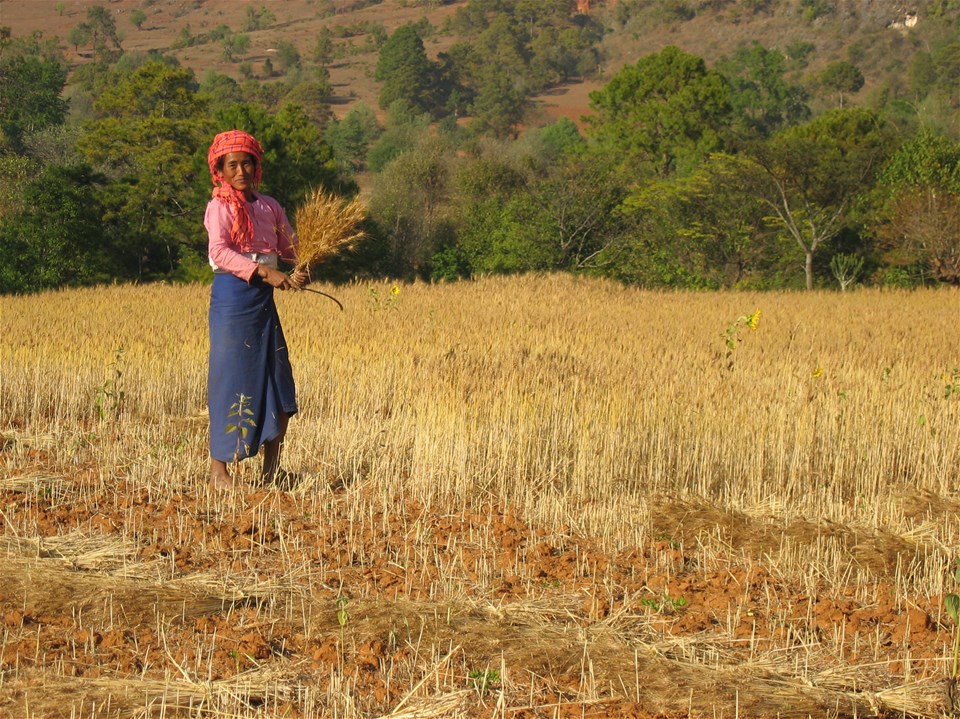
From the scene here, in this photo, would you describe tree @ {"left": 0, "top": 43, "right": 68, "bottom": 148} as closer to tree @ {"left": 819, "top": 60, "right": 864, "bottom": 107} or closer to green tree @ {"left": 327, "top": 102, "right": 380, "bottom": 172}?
green tree @ {"left": 327, "top": 102, "right": 380, "bottom": 172}

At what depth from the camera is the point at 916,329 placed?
1509cm

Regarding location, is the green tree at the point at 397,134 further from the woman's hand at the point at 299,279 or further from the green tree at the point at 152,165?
the woman's hand at the point at 299,279

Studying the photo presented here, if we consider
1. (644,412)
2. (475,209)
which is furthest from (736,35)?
(644,412)

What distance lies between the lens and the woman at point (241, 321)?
20.8ft

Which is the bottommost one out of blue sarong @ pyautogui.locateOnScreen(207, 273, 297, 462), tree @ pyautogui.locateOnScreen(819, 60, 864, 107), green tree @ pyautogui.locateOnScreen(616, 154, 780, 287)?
blue sarong @ pyautogui.locateOnScreen(207, 273, 297, 462)

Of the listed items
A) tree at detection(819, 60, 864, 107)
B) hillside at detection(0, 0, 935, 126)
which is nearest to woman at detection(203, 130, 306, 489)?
hillside at detection(0, 0, 935, 126)

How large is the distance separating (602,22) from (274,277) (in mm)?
182950

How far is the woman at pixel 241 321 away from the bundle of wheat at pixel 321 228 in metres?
0.17

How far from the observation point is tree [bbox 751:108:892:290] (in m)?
32.9

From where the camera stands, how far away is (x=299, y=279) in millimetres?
6141

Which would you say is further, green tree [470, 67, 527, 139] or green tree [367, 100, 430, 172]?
green tree [470, 67, 527, 139]

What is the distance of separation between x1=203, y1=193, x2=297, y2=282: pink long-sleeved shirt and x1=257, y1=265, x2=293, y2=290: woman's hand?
1.8 inches

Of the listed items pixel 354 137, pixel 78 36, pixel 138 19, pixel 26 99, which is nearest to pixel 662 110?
pixel 26 99

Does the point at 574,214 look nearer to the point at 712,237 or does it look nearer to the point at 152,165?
the point at 712,237
